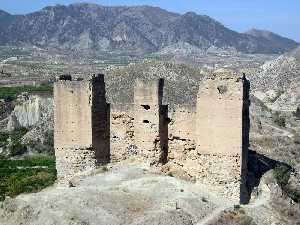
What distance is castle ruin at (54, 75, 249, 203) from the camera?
2245cm

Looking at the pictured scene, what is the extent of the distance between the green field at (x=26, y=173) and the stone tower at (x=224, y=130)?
67.4ft

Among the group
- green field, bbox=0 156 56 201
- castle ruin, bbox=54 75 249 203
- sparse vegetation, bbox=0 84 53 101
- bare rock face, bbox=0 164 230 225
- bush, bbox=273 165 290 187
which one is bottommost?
green field, bbox=0 156 56 201

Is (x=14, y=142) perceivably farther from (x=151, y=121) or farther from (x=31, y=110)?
(x=151, y=121)

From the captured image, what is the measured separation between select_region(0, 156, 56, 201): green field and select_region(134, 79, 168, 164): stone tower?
18557 mm

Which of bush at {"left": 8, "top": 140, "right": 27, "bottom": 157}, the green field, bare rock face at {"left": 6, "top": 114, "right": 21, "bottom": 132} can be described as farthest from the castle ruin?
bare rock face at {"left": 6, "top": 114, "right": 21, "bottom": 132}

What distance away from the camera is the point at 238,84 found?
73.1ft

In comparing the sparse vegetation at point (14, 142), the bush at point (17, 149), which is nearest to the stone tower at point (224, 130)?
the bush at point (17, 149)

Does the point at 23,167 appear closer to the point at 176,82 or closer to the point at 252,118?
the point at 176,82

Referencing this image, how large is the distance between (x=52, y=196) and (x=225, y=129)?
6.43 m

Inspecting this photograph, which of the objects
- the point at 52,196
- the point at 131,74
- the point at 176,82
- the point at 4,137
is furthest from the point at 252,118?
the point at 52,196

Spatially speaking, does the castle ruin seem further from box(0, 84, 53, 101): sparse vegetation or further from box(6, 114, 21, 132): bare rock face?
box(0, 84, 53, 101): sparse vegetation

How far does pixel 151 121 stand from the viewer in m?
23.7

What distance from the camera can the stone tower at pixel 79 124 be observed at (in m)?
23.8

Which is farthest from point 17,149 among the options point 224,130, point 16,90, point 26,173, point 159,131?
point 16,90
